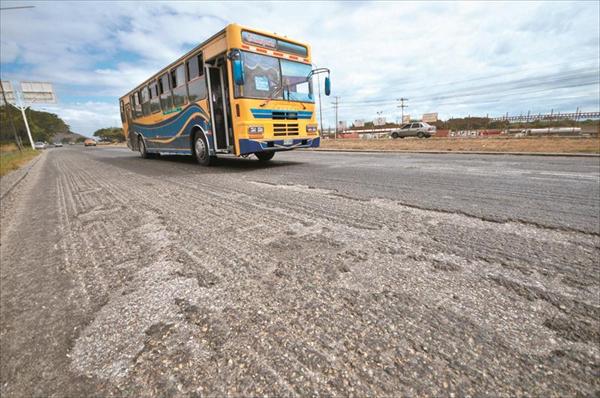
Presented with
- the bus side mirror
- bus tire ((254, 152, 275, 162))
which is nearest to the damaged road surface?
the bus side mirror

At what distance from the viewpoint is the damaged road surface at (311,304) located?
91 centimetres

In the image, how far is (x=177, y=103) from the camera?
873 cm

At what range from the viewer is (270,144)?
22.5 feet

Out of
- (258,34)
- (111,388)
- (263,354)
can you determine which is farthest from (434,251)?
(258,34)

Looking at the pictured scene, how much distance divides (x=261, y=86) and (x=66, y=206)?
4.63 metres

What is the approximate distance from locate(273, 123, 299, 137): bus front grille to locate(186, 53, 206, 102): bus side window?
83.5 inches

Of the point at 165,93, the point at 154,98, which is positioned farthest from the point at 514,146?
the point at 154,98

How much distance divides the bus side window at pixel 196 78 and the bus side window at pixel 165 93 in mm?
1672

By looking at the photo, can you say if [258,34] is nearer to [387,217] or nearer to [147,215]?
[147,215]

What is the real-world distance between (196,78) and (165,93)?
102 inches

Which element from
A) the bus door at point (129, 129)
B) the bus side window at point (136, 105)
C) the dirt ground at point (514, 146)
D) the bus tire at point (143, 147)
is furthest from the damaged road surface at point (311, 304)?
the bus door at point (129, 129)

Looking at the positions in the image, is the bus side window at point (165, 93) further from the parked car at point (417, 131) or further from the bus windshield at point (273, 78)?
the parked car at point (417, 131)

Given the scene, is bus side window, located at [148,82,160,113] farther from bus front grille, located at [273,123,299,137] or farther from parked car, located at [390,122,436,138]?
parked car, located at [390,122,436,138]

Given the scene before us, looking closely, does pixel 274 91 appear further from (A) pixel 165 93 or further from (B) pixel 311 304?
(B) pixel 311 304
